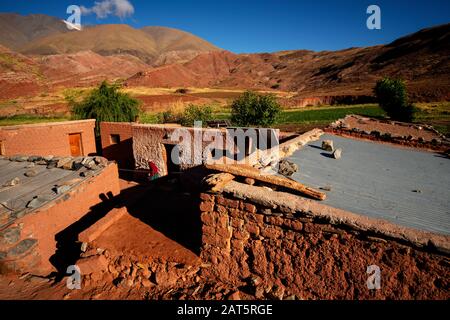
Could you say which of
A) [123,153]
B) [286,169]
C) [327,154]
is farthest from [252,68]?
[286,169]

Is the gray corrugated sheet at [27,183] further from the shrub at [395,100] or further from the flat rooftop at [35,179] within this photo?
the shrub at [395,100]

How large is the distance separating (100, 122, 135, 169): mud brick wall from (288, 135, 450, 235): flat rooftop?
33.6 feet

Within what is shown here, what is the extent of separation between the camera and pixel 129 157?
14984mm

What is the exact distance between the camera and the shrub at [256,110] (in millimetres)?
19125

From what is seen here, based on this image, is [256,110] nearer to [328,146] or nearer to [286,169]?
[328,146]

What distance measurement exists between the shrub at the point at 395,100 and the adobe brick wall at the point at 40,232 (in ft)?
112

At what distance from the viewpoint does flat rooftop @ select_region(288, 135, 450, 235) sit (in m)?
4.14

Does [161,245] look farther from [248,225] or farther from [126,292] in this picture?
[248,225]

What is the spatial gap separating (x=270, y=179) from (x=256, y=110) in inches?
605

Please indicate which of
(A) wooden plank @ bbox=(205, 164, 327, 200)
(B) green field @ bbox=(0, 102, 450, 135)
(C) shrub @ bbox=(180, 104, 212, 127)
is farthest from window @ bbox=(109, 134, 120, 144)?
(B) green field @ bbox=(0, 102, 450, 135)

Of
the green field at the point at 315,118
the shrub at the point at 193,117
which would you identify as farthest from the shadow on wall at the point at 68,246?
the green field at the point at 315,118

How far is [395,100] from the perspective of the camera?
30.8 m
